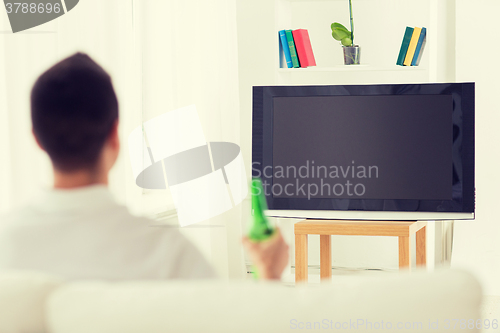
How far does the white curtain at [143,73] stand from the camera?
6.50 ft

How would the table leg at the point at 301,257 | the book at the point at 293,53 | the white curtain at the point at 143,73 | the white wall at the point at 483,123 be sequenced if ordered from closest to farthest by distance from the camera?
the white curtain at the point at 143,73
the table leg at the point at 301,257
the book at the point at 293,53
the white wall at the point at 483,123

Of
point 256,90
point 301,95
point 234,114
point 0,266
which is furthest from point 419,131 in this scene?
point 0,266

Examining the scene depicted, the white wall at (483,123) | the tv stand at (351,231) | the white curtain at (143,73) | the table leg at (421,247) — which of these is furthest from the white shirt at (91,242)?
the white wall at (483,123)

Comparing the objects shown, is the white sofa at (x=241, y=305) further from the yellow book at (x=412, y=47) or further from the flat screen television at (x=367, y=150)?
the yellow book at (x=412, y=47)

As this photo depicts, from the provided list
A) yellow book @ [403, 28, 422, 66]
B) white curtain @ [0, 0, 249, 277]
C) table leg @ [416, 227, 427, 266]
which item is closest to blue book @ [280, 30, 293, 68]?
white curtain @ [0, 0, 249, 277]

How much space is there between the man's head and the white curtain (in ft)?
4.65

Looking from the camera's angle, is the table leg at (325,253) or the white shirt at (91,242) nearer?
the white shirt at (91,242)

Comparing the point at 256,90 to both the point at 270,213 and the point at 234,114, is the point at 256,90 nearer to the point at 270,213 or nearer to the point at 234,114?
the point at 270,213

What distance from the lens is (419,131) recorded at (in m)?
2.07

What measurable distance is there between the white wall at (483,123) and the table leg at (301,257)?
1.63m

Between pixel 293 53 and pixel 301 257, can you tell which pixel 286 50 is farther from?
pixel 301 257

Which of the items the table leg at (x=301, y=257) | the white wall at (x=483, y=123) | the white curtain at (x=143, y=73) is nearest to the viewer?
the white curtain at (x=143, y=73)

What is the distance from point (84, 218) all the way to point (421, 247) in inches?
77.2

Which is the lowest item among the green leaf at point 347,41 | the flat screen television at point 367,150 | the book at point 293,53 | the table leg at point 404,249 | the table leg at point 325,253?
the table leg at point 325,253
